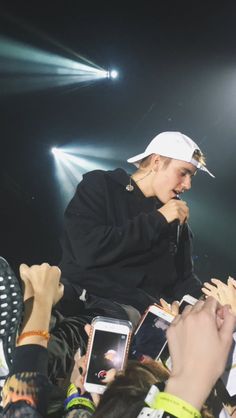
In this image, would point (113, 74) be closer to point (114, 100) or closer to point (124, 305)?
point (114, 100)

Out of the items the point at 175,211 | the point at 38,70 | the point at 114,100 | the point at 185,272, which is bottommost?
the point at 185,272

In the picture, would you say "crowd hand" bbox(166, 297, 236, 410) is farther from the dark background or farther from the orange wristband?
the dark background

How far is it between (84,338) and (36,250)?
4.64 meters

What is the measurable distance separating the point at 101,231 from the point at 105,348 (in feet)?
2.05

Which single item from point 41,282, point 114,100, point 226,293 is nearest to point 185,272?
point 226,293

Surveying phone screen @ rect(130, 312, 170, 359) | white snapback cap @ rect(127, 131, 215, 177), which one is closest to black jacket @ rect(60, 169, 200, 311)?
white snapback cap @ rect(127, 131, 215, 177)

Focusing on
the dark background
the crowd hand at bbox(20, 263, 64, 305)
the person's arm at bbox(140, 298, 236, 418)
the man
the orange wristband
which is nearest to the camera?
the person's arm at bbox(140, 298, 236, 418)

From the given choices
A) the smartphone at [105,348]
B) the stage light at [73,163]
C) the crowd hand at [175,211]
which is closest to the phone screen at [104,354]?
the smartphone at [105,348]

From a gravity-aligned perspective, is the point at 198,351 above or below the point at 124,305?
above

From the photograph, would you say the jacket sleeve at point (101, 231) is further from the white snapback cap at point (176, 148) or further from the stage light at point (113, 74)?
the stage light at point (113, 74)

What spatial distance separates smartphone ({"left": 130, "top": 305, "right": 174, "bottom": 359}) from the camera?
1.51 m

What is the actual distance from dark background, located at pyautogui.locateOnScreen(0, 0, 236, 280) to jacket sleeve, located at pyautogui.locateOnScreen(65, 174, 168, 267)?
3875 millimetres

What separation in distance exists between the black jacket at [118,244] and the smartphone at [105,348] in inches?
18.9

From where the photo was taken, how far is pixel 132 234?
188cm
